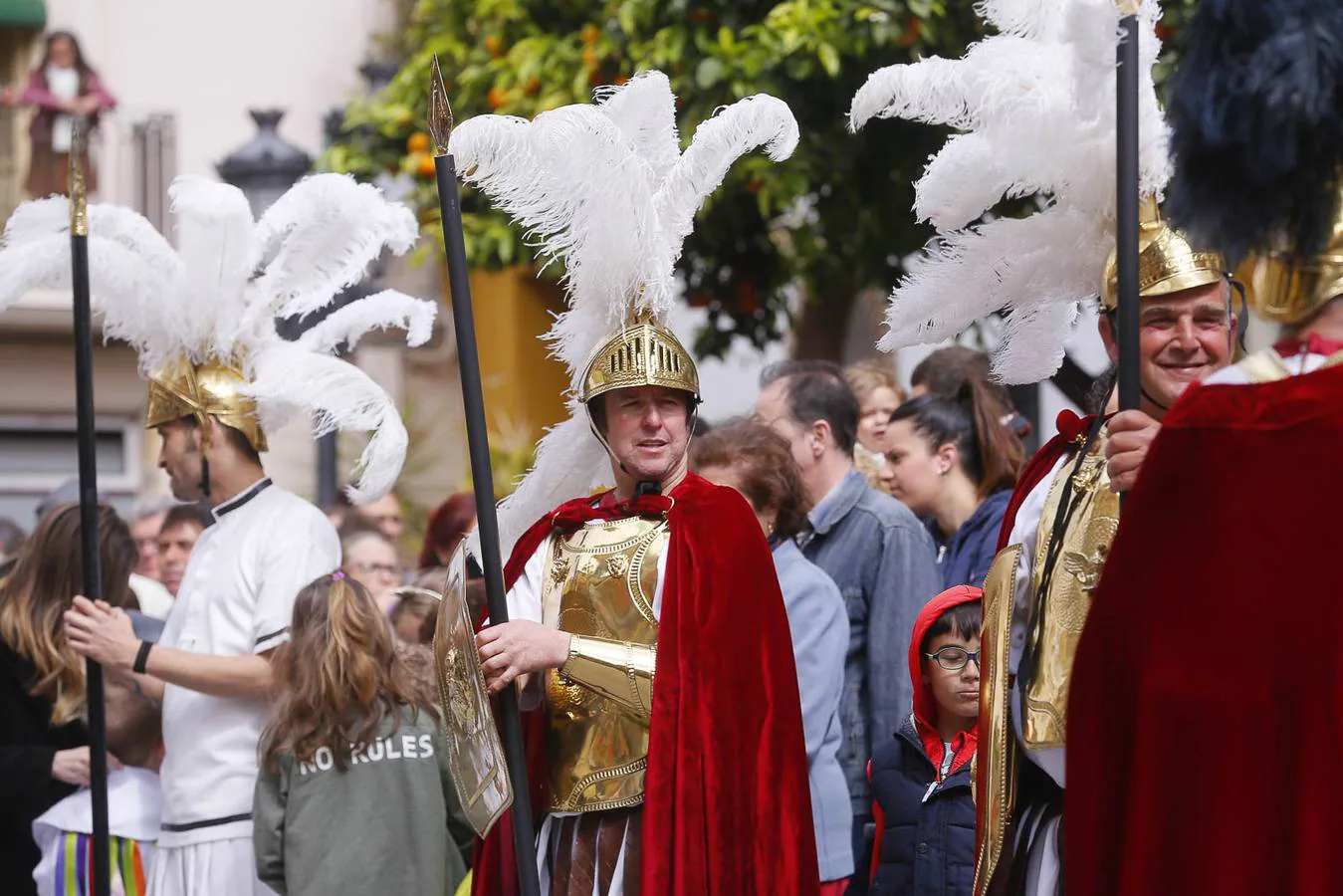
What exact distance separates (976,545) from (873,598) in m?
0.31

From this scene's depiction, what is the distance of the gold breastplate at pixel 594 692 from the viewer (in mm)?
4359

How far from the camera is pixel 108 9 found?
1638 cm

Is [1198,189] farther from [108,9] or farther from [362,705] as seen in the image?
[108,9]

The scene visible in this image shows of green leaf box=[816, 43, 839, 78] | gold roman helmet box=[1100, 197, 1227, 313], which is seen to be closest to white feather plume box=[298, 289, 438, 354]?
gold roman helmet box=[1100, 197, 1227, 313]

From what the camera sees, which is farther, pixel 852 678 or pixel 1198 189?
pixel 852 678

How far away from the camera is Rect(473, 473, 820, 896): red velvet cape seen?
4242 millimetres

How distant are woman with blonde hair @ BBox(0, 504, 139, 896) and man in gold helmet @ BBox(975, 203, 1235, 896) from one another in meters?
2.96

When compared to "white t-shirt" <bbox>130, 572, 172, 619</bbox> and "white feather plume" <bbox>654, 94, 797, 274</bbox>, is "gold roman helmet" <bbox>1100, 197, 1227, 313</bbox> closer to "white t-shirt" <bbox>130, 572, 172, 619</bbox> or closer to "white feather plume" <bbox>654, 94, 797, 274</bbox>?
"white feather plume" <bbox>654, 94, 797, 274</bbox>

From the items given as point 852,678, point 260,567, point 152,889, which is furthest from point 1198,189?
point 152,889

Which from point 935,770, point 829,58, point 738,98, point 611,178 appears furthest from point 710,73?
point 935,770

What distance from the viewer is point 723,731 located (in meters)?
4.31

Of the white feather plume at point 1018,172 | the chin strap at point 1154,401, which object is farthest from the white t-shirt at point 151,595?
the chin strap at point 1154,401

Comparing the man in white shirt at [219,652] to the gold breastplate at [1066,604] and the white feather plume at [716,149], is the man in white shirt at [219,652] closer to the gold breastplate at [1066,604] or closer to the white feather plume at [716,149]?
the white feather plume at [716,149]

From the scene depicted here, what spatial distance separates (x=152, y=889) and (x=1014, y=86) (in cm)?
313
